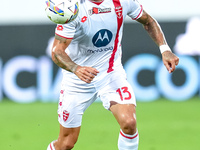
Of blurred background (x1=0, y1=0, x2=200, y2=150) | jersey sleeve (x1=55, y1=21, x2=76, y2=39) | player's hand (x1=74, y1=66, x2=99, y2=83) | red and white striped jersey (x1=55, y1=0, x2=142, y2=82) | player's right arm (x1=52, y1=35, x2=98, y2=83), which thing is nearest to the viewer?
player's hand (x1=74, y1=66, x2=99, y2=83)

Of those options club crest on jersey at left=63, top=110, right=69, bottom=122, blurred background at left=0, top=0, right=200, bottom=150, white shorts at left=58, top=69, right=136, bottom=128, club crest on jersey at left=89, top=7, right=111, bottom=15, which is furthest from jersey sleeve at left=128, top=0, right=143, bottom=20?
blurred background at left=0, top=0, right=200, bottom=150

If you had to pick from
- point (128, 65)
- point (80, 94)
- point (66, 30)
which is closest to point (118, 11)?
point (66, 30)

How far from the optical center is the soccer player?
7.09 m

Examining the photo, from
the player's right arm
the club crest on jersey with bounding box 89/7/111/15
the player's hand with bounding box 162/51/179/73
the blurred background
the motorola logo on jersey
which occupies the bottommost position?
the blurred background

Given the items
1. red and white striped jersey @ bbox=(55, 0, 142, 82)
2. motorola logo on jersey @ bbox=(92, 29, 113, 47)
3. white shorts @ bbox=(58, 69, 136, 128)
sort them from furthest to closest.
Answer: white shorts @ bbox=(58, 69, 136, 128) < motorola logo on jersey @ bbox=(92, 29, 113, 47) < red and white striped jersey @ bbox=(55, 0, 142, 82)

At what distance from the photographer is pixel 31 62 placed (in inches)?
580

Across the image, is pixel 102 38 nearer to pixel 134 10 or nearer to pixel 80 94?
pixel 134 10

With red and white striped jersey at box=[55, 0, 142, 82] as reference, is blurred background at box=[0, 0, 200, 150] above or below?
below

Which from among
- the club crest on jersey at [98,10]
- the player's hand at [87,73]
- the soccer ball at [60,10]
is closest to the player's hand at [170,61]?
the club crest on jersey at [98,10]

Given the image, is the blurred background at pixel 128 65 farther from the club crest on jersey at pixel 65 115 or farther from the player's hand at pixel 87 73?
the player's hand at pixel 87 73

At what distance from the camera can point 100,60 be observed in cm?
766

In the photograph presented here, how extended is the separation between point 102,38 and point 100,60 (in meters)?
0.34

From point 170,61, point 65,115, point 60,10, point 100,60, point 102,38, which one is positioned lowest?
point 65,115

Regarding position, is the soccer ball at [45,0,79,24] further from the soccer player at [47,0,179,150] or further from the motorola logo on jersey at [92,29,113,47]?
the motorola logo on jersey at [92,29,113,47]
